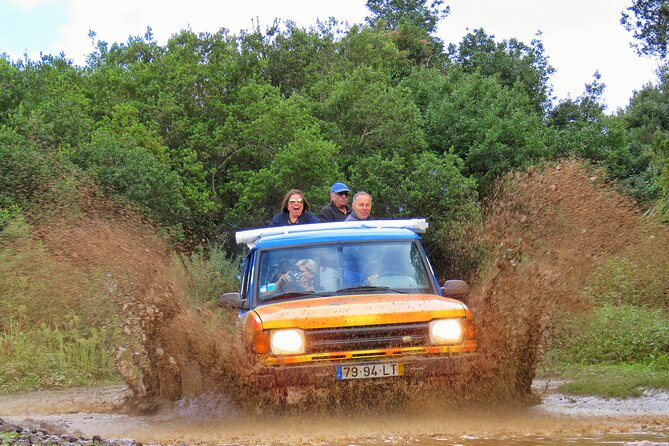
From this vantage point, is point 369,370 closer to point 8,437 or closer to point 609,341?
point 8,437

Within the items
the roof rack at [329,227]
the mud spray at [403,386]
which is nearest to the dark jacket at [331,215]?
the mud spray at [403,386]

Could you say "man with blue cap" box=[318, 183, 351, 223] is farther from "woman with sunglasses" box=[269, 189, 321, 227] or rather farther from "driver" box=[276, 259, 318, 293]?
"driver" box=[276, 259, 318, 293]

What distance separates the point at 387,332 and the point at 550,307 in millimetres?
2161

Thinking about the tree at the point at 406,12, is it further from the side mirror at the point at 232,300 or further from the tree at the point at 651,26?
the side mirror at the point at 232,300

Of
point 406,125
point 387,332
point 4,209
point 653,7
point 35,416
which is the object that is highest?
point 653,7

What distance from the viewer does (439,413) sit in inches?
364

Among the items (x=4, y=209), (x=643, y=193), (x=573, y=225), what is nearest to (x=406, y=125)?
(x=643, y=193)

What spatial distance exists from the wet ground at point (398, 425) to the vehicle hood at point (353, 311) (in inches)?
32.8

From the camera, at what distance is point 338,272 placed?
973cm

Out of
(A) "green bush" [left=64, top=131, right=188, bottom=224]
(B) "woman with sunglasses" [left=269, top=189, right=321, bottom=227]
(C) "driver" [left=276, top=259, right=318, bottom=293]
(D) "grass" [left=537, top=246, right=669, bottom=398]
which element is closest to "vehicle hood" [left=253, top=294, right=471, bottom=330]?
(C) "driver" [left=276, top=259, right=318, bottom=293]

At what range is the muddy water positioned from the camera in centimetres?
857

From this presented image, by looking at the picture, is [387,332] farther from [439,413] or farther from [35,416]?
[35,416]

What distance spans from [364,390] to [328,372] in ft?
1.55

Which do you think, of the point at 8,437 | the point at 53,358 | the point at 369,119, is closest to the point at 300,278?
the point at 8,437
